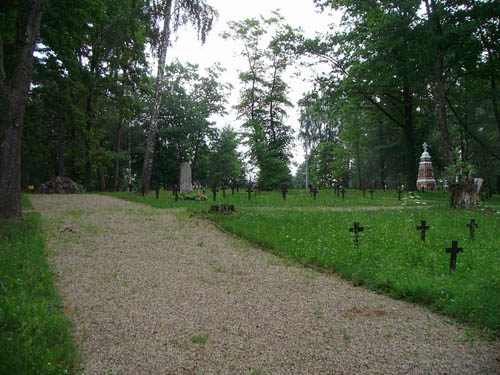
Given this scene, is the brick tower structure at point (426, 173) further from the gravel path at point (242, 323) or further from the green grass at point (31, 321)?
the green grass at point (31, 321)

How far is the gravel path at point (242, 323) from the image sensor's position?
104 inches

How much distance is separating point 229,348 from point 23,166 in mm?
40304

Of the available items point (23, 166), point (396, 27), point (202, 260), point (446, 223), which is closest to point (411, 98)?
point (396, 27)

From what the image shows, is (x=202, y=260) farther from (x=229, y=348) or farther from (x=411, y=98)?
(x=411, y=98)

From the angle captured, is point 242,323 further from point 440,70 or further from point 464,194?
point 440,70

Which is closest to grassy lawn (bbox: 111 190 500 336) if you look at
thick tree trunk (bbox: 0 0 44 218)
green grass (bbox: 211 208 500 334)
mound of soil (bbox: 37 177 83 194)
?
green grass (bbox: 211 208 500 334)

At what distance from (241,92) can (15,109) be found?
93.1 ft

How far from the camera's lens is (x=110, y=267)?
5.33 m

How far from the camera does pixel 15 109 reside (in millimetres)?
8039

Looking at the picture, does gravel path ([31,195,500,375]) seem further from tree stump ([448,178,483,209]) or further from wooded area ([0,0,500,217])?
tree stump ([448,178,483,209])

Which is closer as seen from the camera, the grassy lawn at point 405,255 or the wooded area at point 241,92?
the grassy lawn at point 405,255

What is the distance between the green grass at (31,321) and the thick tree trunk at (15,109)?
3573mm

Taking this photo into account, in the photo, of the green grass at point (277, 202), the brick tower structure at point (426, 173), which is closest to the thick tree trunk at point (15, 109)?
the green grass at point (277, 202)

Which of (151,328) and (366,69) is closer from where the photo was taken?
(151,328)
